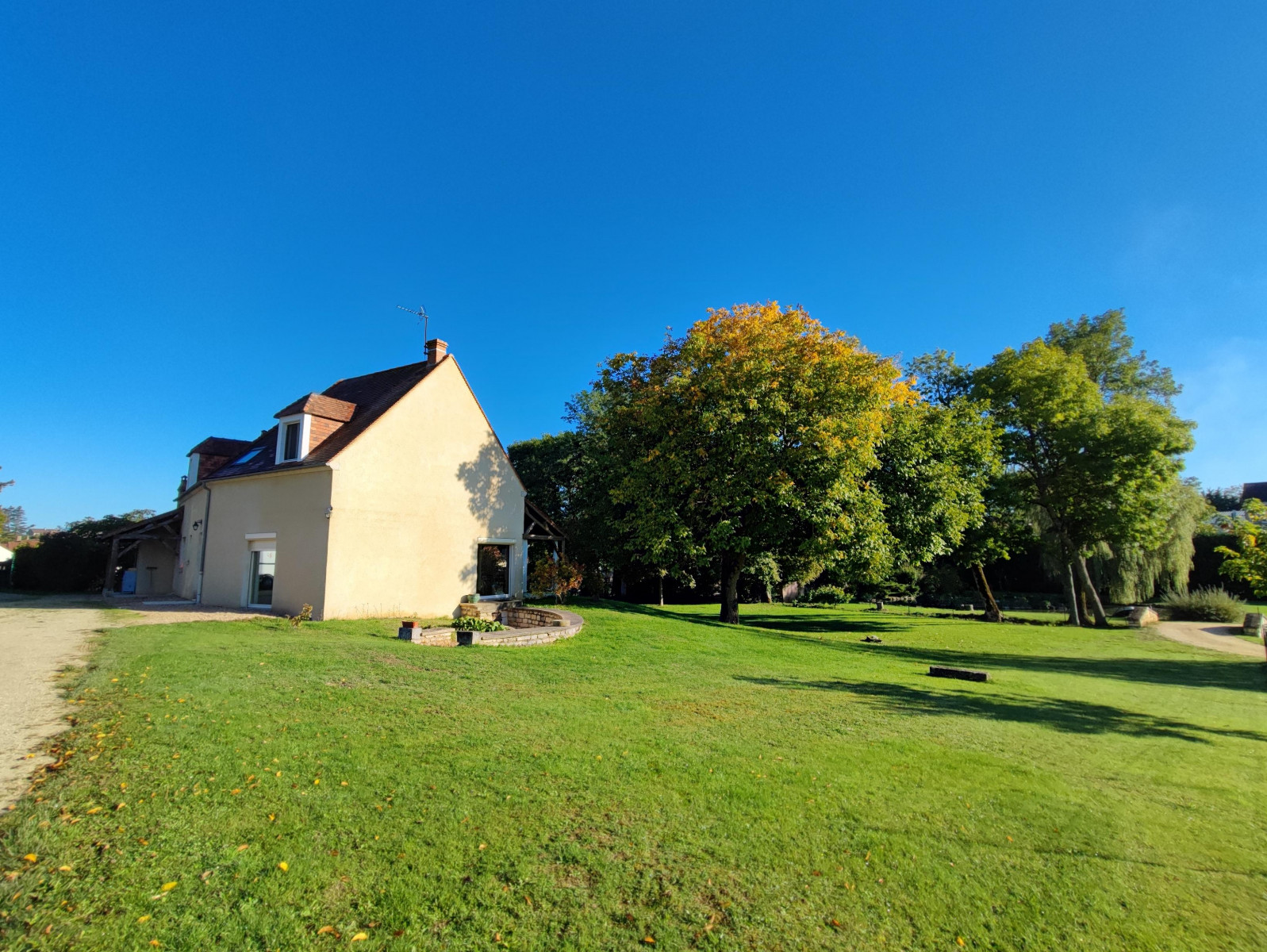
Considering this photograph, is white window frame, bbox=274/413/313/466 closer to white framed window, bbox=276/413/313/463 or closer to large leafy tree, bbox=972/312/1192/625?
white framed window, bbox=276/413/313/463

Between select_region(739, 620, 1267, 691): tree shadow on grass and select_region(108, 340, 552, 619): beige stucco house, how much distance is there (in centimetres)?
1054

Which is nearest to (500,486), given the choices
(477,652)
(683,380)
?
(683,380)

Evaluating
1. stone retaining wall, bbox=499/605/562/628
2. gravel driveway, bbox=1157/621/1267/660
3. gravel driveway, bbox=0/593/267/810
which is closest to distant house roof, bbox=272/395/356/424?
gravel driveway, bbox=0/593/267/810

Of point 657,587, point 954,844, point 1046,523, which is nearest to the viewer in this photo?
point 954,844

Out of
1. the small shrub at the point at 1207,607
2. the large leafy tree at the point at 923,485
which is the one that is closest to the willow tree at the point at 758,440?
the large leafy tree at the point at 923,485

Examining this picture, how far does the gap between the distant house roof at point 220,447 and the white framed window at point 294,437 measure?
21.5 feet

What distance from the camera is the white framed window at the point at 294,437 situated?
61.1ft

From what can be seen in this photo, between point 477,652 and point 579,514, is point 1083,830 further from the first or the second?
point 579,514

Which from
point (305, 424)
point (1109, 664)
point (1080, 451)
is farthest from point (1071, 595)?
point (305, 424)

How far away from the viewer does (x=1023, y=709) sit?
34.0 ft

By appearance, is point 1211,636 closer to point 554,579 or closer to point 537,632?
point 554,579

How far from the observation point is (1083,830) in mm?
5199

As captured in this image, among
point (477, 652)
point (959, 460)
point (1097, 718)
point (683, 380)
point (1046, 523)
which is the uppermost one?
point (683, 380)

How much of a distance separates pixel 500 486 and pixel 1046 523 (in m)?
28.5
